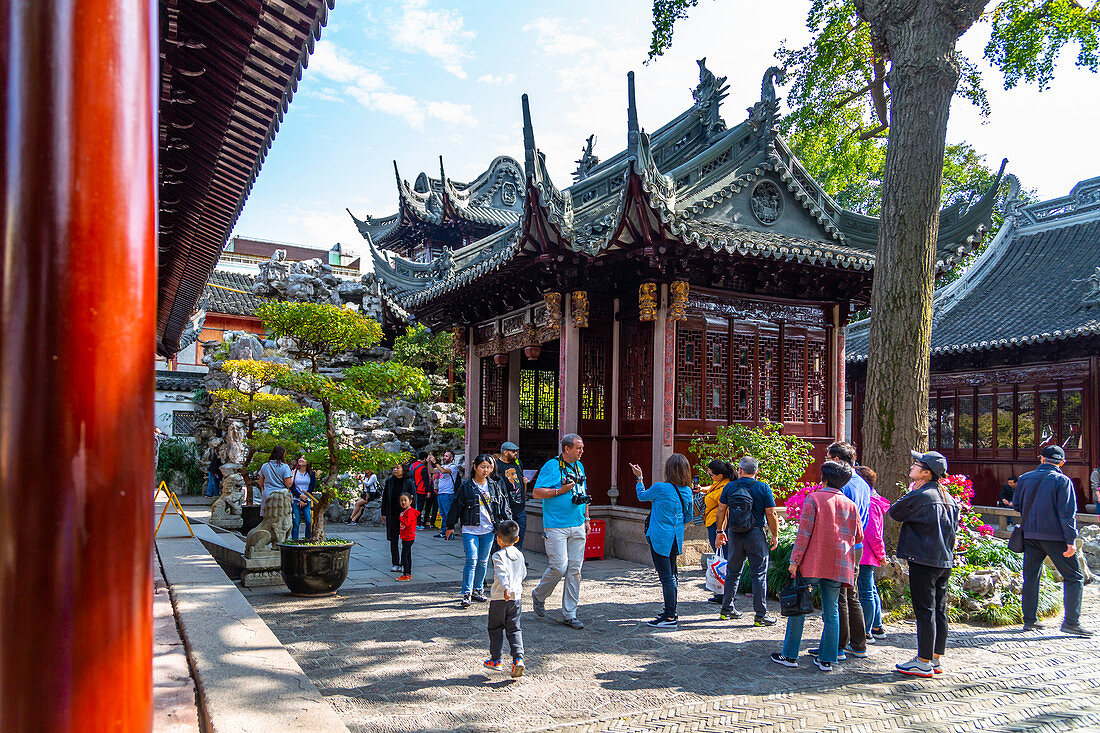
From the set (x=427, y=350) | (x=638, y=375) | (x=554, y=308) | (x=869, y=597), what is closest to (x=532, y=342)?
(x=554, y=308)

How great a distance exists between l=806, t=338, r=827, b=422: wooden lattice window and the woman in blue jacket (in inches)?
208

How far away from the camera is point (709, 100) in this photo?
1291cm

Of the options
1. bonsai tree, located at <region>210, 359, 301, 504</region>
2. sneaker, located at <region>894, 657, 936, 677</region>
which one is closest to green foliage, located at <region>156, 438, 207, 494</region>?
bonsai tree, located at <region>210, 359, 301, 504</region>

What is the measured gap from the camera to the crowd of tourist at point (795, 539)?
17.9 feet

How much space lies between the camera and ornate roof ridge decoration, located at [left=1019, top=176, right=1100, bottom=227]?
17.3m

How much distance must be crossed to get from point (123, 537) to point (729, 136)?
11305mm

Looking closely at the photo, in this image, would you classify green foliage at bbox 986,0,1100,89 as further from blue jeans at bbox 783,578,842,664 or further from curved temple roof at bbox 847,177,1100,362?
blue jeans at bbox 783,578,842,664

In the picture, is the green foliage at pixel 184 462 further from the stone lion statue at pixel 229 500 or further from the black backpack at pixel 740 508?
the black backpack at pixel 740 508

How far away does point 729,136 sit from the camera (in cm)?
1135

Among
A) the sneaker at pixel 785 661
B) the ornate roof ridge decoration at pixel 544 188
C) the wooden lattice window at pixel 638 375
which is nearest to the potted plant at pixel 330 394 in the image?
the ornate roof ridge decoration at pixel 544 188

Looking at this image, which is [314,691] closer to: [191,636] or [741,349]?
[191,636]

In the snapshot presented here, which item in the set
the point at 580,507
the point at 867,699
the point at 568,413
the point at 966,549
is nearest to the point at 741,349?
the point at 568,413

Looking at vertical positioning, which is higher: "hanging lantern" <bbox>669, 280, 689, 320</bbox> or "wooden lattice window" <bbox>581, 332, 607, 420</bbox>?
"hanging lantern" <bbox>669, 280, 689, 320</bbox>

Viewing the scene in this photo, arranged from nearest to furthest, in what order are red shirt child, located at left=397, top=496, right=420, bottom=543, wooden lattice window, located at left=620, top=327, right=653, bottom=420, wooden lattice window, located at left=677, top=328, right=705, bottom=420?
red shirt child, located at left=397, top=496, right=420, bottom=543, wooden lattice window, located at left=677, top=328, right=705, bottom=420, wooden lattice window, located at left=620, top=327, right=653, bottom=420
